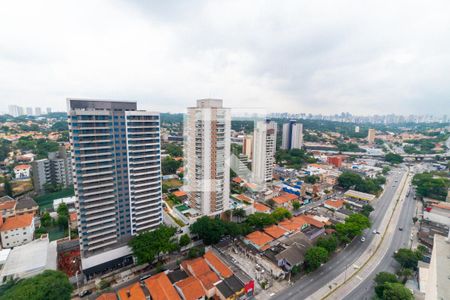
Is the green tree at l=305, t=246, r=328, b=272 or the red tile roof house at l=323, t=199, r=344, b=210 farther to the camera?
the red tile roof house at l=323, t=199, r=344, b=210

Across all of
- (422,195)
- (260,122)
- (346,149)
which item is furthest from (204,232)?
(346,149)

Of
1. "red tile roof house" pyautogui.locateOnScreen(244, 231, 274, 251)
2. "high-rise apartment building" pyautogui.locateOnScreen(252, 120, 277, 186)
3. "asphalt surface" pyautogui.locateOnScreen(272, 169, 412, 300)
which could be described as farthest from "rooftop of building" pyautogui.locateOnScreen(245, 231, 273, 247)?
"high-rise apartment building" pyautogui.locateOnScreen(252, 120, 277, 186)

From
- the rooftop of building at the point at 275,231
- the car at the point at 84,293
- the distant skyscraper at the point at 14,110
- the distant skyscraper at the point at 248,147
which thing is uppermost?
the distant skyscraper at the point at 14,110

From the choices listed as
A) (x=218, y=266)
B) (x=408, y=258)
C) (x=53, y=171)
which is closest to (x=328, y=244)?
(x=408, y=258)

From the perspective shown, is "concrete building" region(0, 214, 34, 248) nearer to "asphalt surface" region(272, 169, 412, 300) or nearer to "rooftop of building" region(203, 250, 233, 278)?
"rooftop of building" region(203, 250, 233, 278)

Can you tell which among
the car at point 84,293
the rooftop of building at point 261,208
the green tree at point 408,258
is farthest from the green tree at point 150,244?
the green tree at point 408,258

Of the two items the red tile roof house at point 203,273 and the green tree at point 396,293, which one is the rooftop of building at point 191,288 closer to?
the red tile roof house at point 203,273

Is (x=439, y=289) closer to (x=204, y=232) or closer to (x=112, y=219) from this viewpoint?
(x=204, y=232)
